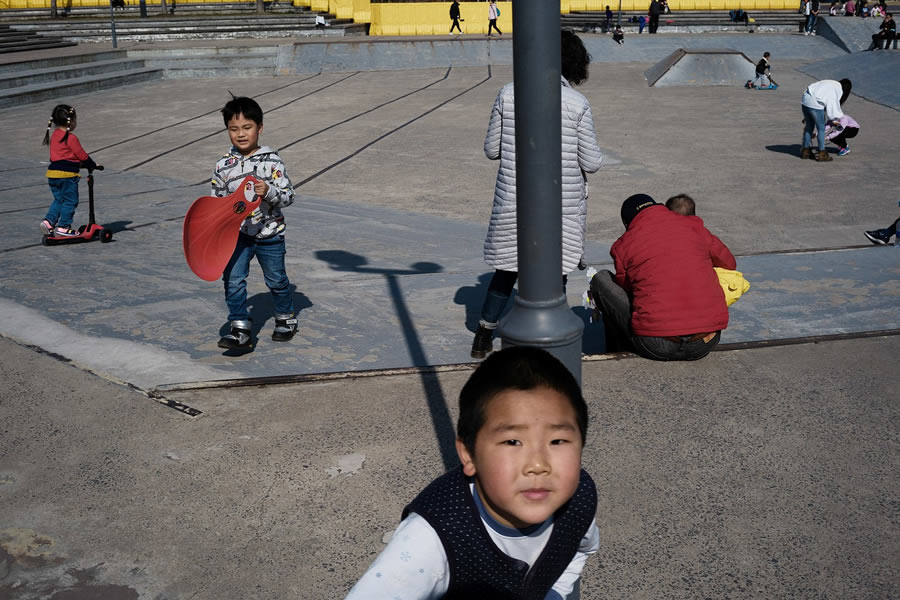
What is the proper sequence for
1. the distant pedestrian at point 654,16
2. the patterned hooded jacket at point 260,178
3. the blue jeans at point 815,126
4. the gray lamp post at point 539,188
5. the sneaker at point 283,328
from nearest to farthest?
1. the gray lamp post at point 539,188
2. the patterned hooded jacket at point 260,178
3. the sneaker at point 283,328
4. the blue jeans at point 815,126
5. the distant pedestrian at point 654,16

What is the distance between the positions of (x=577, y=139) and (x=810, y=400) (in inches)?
72.3

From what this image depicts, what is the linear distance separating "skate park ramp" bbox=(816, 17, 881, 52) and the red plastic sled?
1199 inches

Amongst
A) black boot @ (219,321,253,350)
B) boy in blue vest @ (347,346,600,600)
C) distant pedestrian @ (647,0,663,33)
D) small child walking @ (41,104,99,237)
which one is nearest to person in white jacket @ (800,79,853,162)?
small child walking @ (41,104,99,237)

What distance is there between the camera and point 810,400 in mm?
4508

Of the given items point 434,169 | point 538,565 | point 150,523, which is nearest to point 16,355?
point 150,523

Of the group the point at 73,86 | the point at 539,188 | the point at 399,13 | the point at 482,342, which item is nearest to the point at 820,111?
the point at 482,342

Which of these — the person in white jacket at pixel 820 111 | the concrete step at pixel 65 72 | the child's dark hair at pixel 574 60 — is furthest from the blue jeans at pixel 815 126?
the concrete step at pixel 65 72

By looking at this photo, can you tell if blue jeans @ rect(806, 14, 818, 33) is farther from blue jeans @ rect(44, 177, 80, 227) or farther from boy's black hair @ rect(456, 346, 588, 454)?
boy's black hair @ rect(456, 346, 588, 454)

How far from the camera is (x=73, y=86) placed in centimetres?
2091

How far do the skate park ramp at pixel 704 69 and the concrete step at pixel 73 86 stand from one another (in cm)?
1318

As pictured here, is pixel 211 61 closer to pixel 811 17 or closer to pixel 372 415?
pixel 811 17

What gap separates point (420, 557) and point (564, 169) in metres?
3.53

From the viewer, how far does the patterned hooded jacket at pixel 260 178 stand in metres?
5.22

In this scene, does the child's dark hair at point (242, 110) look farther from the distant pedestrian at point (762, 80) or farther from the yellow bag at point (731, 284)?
the distant pedestrian at point (762, 80)
